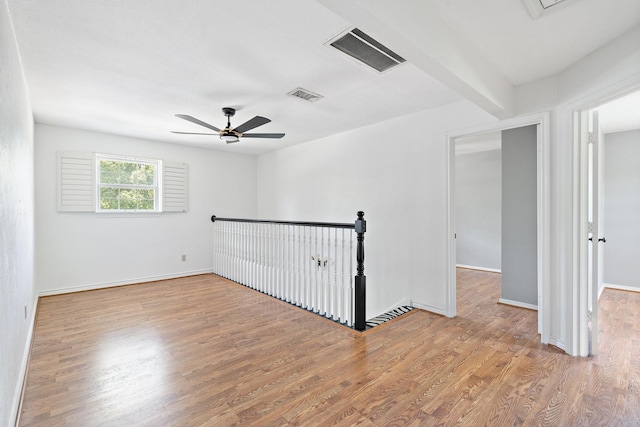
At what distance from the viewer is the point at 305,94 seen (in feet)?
10.4

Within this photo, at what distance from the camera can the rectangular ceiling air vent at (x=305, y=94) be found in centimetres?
305

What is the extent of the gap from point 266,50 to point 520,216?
3.60 meters

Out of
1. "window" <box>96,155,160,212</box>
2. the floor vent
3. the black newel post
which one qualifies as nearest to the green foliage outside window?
"window" <box>96,155,160,212</box>

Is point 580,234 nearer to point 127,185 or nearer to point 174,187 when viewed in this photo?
point 174,187

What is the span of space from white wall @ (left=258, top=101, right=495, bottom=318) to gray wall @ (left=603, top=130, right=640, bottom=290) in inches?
123

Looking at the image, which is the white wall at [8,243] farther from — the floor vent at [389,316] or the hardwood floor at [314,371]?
the floor vent at [389,316]

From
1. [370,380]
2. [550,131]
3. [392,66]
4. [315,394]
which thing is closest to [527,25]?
[392,66]

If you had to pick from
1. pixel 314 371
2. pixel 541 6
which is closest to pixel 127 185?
pixel 314 371

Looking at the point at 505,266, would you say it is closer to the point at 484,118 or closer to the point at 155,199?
the point at 484,118

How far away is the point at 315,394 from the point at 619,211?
5345 millimetres

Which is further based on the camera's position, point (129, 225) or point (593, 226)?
point (129, 225)

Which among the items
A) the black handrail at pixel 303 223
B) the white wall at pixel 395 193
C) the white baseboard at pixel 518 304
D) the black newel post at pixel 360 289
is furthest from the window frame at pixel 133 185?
the white baseboard at pixel 518 304

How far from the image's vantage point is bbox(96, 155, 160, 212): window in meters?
4.73

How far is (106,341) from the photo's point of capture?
2.76m
